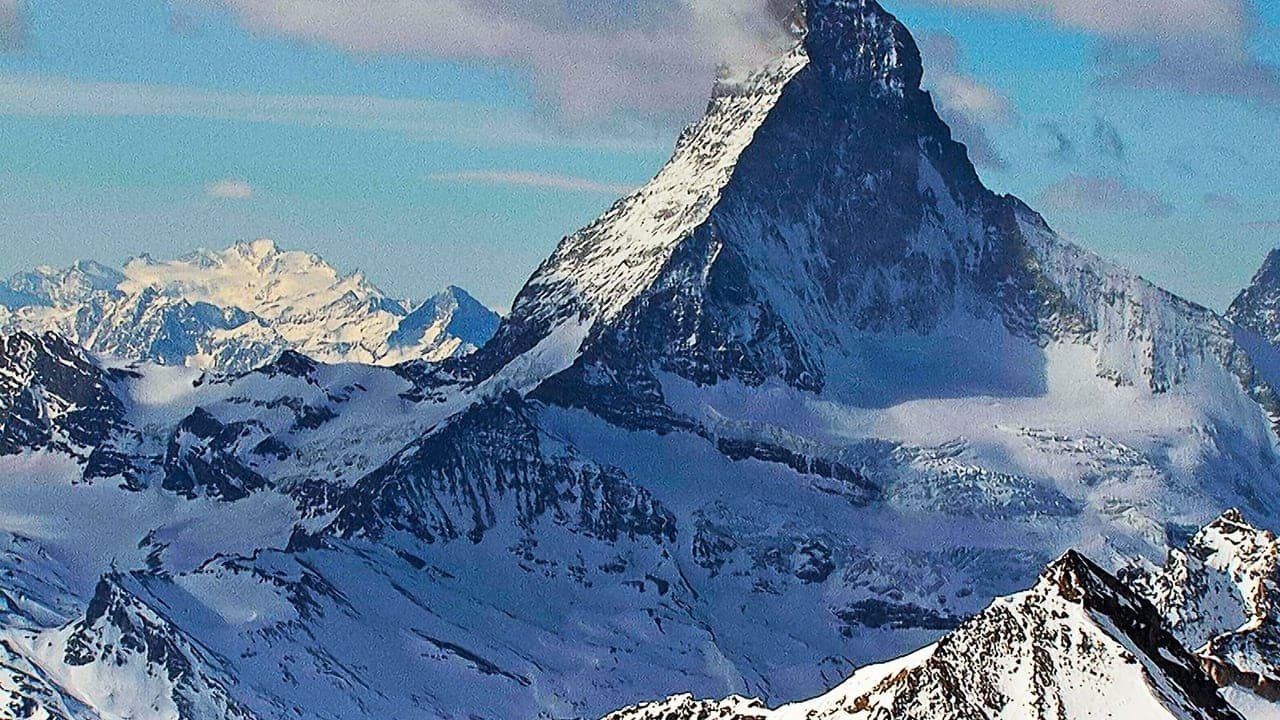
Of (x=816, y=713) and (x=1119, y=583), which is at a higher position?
(x=1119, y=583)

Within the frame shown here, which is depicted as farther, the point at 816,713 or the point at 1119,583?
the point at 816,713

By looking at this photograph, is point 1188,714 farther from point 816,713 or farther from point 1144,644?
point 816,713

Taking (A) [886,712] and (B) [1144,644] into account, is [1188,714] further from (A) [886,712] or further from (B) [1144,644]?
(A) [886,712]

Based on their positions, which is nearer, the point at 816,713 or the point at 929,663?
the point at 929,663

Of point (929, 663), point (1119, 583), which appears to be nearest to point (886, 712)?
point (929, 663)

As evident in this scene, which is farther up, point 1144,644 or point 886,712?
point 1144,644

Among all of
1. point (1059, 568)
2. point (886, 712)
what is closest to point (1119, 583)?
point (1059, 568)
